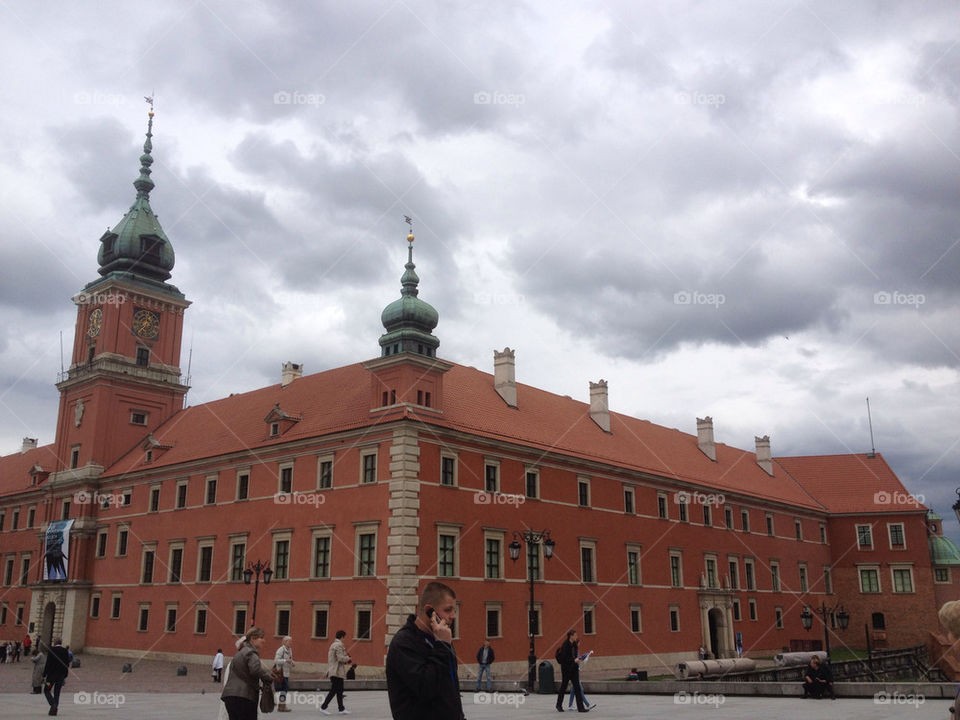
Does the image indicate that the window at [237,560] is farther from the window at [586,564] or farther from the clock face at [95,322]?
the clock face at [95,322]

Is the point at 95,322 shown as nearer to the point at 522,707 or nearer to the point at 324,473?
the point at 324,473

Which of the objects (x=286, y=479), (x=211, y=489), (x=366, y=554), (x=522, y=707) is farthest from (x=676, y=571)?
(x=522, y=707)

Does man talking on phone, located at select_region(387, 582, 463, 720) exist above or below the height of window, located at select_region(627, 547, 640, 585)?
below

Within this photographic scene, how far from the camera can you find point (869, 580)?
54594mm

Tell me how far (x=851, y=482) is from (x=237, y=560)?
141 feet

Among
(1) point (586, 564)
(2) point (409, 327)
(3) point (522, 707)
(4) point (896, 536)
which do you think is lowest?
(3) point (522, 707)

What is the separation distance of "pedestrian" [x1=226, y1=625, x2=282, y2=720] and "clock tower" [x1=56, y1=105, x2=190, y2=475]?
40040mm

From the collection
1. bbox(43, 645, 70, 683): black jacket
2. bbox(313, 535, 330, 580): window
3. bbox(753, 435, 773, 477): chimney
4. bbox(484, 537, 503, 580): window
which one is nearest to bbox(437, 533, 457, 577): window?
bbox(484, 537, 503, 580): window

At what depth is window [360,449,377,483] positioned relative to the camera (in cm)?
3081

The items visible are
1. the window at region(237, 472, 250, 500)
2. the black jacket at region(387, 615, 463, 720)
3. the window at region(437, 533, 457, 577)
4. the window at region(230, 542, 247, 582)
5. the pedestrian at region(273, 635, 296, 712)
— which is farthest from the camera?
the window at region(237, 472, 250, 500)

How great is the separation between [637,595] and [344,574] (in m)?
14.8

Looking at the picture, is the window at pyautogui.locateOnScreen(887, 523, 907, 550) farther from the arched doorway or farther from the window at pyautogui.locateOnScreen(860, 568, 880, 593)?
the arched doorway

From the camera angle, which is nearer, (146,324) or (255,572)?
(255,572)

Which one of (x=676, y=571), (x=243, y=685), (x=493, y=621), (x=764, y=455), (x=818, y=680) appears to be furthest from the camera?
(x=764, y=455)
